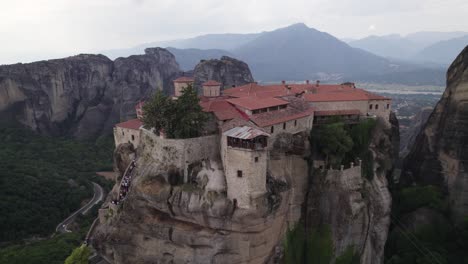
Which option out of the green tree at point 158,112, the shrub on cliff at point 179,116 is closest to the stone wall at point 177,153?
the shrub on cliff at point 179,116

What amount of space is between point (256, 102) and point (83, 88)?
92.7 meters

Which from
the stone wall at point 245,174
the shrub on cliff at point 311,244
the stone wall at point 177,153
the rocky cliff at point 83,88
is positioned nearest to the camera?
the stone wall at point 245,174

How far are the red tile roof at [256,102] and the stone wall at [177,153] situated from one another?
4506 mm

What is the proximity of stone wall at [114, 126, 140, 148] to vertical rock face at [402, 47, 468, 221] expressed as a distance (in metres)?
37.7

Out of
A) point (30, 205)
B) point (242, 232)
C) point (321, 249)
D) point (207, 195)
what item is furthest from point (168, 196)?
point (30, 205)

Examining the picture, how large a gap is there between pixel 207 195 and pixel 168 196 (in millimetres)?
3500

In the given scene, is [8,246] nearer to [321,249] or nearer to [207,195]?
[207,195]

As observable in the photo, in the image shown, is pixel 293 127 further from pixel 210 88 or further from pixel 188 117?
pixel 210 88

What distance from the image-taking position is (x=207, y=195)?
30141 millimetres

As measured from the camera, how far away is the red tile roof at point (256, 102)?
3516cm

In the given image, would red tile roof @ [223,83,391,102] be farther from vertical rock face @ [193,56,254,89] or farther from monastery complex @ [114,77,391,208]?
vertical rock face @ [193,56,254,89]

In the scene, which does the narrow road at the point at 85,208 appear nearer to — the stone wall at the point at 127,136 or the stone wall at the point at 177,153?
the stone wall at the point at 127,136

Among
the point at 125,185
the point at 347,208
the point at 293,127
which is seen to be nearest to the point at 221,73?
the point at 293,127

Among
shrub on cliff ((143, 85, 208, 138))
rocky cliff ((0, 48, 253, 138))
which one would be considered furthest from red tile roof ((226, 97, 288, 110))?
rocky cliff ((0, 48, 253, 138))
